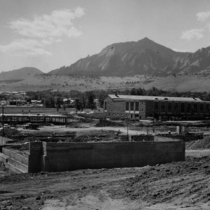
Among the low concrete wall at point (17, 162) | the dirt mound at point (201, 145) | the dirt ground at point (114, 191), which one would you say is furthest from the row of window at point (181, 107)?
the dirt ground at point (114, 191)

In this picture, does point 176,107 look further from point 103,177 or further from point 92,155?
point 103,177

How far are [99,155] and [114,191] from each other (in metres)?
9.70

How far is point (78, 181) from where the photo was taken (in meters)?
24.3

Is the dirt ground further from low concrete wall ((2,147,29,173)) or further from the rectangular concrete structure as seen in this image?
low concrete wall ((2,147,29,173))

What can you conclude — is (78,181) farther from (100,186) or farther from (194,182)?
(194,182)

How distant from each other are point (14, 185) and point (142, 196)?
852 cm

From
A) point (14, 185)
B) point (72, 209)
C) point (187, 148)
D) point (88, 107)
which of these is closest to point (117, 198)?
point (72, 209)

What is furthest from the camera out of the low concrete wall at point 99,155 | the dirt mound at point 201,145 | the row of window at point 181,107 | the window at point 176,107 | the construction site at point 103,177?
the window at point 176,107

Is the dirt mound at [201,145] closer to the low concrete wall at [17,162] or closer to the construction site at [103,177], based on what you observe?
the construction site at [103,177]

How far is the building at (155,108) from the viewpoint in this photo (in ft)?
308

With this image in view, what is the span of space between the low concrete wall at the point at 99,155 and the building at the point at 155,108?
6018cm

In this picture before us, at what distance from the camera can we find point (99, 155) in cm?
2997

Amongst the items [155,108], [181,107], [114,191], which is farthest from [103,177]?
[181,107]

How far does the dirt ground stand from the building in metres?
68.2
